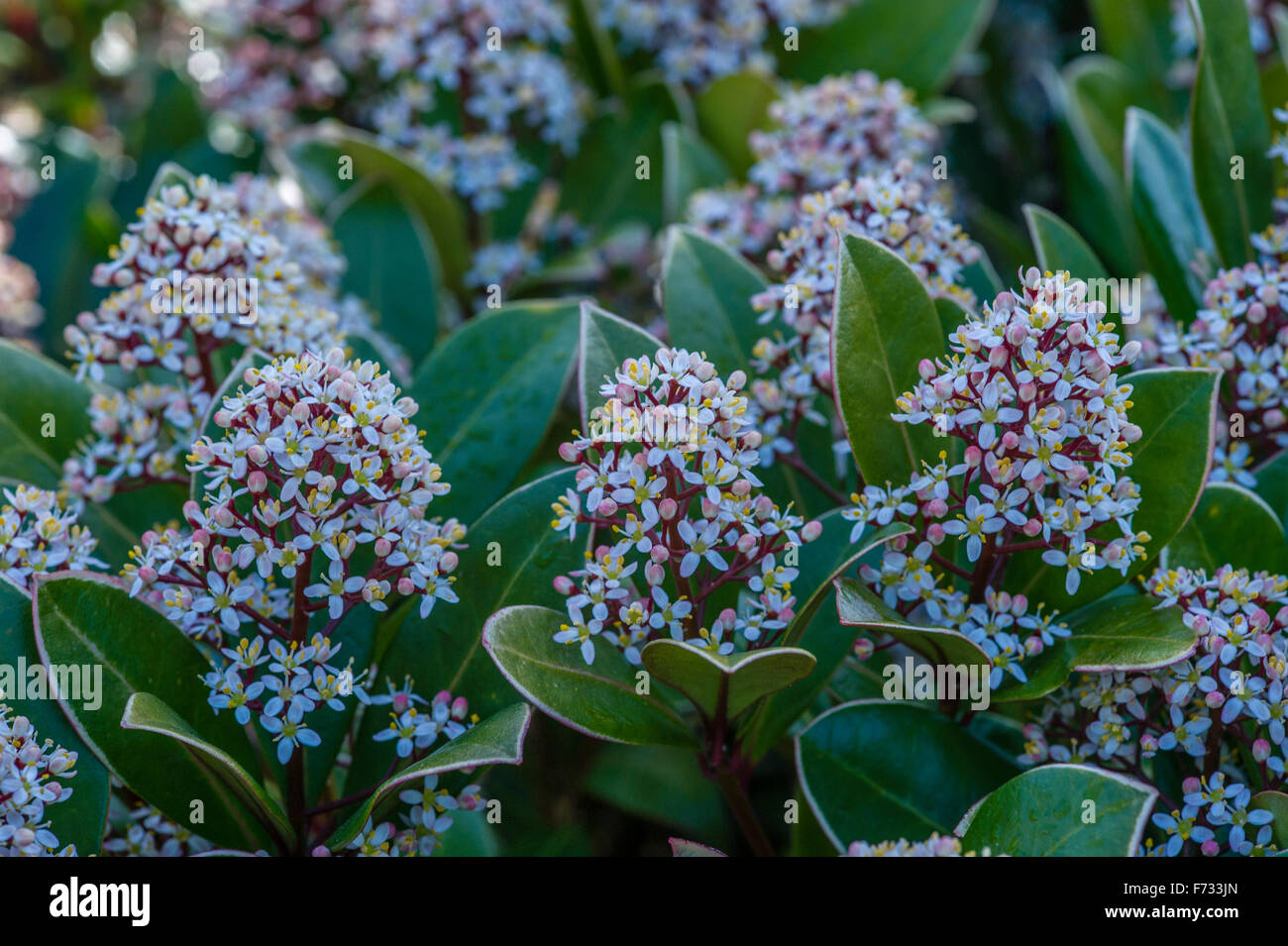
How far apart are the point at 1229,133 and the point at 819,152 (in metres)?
0.73

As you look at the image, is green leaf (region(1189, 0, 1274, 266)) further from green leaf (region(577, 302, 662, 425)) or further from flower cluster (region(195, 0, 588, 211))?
flower cluster (region(195, 0, 588, 211))

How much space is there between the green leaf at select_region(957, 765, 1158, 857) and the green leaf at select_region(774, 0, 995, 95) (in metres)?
1.93

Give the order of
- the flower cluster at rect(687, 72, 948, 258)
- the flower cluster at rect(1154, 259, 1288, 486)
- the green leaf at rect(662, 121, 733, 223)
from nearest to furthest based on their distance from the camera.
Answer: the flower cluster at rect(1154, 259, 1288, 486)
the flower cluster at rect(687, 72, 948, 258)
the green leaf at rect(662, 121, 733, 223)

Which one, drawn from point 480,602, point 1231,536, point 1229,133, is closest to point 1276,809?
point 1231,536

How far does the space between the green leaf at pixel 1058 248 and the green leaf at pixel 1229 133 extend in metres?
0.30

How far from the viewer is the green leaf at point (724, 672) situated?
1.34 m

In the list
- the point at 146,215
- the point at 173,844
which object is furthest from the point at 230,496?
the point at 146,215

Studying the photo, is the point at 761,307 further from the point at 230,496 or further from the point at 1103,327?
the point at 230,496

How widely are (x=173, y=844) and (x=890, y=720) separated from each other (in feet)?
3.30

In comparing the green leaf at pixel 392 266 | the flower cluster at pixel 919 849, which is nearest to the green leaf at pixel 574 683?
the flower cluster at pixel 919 849

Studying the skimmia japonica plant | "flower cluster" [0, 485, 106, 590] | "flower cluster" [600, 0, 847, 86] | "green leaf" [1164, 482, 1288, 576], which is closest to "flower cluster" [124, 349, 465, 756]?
the skimmia japonica plant

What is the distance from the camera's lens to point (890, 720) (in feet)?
5.32

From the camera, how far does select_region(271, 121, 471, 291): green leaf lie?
8.23 feet

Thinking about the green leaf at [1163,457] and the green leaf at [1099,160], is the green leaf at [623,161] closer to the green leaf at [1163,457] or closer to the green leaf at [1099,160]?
the green leaf at [1099,160]
